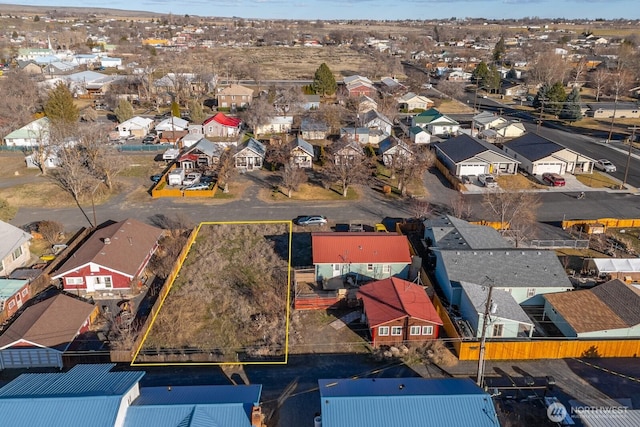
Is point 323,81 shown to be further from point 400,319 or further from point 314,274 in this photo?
point 400,319

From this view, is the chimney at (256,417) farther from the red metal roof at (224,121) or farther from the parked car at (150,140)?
the parked car at (150,140)

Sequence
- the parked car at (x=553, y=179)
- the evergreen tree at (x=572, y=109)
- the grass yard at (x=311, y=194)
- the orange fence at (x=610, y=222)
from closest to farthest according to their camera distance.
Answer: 1. the orange fence at (x=610, y=222)
2. the grass yard at (x=311, y=194)
3. the parked car at (x=553, y=179)
4. the evergreen tree at (x=572, y=109)

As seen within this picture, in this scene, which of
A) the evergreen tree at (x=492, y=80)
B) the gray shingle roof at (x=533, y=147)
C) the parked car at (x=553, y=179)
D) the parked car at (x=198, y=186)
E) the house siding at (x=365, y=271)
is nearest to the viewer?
the house siding at (x=365, y=271)

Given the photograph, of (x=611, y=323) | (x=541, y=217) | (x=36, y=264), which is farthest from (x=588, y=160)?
(x=36, y=264)

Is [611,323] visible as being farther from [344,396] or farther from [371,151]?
[371,151]

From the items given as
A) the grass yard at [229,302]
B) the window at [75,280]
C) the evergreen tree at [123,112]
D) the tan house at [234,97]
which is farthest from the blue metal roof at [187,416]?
the tan house at [234,97]

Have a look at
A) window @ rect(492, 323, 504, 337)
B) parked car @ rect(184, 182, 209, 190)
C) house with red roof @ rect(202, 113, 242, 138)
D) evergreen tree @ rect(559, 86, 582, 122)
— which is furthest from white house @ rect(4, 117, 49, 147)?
evergreen tree @ rect(559, 86, 582, 122)

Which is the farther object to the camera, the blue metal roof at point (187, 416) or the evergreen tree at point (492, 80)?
the evergreen tree at point (492, 80)
